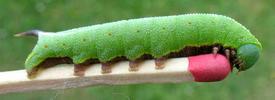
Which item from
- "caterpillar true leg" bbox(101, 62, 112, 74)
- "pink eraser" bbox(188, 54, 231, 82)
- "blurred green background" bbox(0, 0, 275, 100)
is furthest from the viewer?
"blurred green background" bbox(0, 0, 275, 100)

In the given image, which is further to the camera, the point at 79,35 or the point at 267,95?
the point at 267,95

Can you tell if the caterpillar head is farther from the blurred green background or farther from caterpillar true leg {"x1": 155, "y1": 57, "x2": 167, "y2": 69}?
the blurred green background

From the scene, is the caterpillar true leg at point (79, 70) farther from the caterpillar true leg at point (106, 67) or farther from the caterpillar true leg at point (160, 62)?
the caterpillar true leg at point (160, 62)

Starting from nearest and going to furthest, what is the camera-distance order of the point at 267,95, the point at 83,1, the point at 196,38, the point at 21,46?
the point at 196,38
the point at 267,95
the point at 21,46
the point at 83,1

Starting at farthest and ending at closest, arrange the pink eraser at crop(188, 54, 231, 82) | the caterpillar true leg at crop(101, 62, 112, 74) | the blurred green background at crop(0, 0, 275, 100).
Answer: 1. the blurred green background at crop(0, 0, 275, 100)
2. the caterpillar true leg at crop(101, 62, 112, 74)
3. the pink eraser at crop(188, 54, 231, 82)

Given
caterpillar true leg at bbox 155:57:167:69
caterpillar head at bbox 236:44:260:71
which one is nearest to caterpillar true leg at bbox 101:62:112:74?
caterpillar true leg at bbox 155:57:167:69

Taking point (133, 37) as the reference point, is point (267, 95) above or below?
below

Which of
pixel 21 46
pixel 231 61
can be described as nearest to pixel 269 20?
pixel 21 46

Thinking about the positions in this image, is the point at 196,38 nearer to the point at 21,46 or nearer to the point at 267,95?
the point at 267,95

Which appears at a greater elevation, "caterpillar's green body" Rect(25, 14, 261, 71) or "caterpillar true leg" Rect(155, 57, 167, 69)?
"caterpillar's green body" Rect(25, 14, 261, 71)
